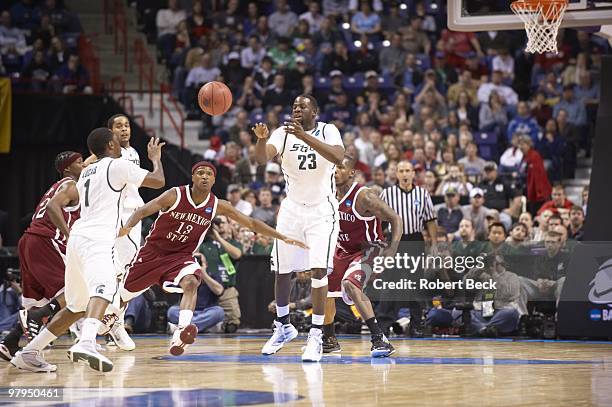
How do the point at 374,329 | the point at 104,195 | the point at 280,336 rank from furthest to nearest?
the point at 280,336 < the point at 374,329 < the point at 104,195

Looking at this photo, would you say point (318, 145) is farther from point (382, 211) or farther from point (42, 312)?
point (42, 312)

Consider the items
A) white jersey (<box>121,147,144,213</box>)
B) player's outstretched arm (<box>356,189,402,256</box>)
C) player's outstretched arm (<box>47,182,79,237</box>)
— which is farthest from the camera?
white jersey (<box>121,147,144,213</box>)

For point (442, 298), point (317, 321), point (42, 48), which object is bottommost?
point (442, 298)

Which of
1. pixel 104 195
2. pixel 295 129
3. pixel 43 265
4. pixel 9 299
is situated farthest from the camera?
pixel 9 299

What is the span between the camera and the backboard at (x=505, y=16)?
38.1 ft

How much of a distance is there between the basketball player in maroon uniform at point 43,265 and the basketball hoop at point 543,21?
5.23 m

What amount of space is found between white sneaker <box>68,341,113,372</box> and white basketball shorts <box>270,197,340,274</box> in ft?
8.28

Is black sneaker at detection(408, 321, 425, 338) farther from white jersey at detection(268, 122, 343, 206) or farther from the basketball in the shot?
the basketball

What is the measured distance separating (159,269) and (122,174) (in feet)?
5.72

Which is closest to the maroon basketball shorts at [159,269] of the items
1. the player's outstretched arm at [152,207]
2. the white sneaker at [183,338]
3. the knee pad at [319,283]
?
the player's outstretched arm at [152,207]

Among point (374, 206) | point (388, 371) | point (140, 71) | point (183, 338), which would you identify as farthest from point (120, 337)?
point (140, 71)

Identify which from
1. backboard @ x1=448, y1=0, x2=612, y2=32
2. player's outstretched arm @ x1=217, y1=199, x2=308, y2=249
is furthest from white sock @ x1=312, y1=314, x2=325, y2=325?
backboard @ x1=448, y1=0, x2=612, y2=32

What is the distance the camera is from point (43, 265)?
10742mm

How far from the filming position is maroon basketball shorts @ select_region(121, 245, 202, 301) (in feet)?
33.4
